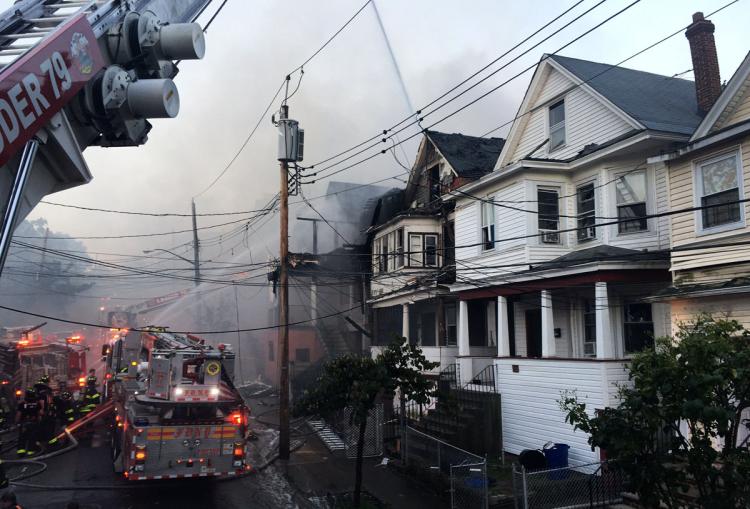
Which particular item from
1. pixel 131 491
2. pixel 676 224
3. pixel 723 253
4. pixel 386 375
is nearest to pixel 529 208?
pixel 676 224

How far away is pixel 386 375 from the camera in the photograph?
1087 cm

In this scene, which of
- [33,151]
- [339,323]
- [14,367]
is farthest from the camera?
[339,323]

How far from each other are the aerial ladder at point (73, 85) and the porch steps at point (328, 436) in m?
13.9

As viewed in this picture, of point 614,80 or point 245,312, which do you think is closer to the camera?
point 614,80

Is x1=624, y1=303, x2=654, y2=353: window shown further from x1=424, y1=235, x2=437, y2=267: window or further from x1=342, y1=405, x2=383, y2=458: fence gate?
x1=424, y1=235, x2=437, y2=267: window

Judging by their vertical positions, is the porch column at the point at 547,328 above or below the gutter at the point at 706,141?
below

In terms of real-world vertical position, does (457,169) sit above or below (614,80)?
below

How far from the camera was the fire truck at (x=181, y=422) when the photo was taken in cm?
1165

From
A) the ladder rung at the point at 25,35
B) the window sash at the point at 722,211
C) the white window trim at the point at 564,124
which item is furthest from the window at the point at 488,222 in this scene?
the ladder rung at the point at 25,35

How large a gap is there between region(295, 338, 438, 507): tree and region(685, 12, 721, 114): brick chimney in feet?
38.0

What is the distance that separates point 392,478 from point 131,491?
5.88 metres

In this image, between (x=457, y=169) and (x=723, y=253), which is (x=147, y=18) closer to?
(x=723, y=253)

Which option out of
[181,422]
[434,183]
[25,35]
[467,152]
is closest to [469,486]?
[181,422]

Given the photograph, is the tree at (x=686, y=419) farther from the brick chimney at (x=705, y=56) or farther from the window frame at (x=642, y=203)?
the brick chimney at (x=705, y=56)
